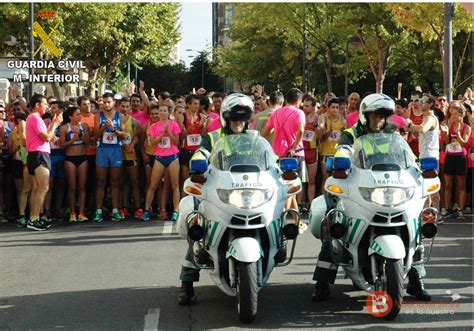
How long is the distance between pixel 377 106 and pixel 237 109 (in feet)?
3.87

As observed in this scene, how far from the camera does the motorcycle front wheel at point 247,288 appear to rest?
655 cm

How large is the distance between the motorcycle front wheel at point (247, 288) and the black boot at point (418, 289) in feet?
5.39

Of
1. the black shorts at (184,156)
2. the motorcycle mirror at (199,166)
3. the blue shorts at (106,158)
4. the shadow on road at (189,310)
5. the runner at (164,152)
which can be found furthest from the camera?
the black shorts at (184,156)

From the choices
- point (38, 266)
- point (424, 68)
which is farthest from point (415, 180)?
point (424, 68)

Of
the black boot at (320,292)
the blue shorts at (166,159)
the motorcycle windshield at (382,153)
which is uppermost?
the motorcycle windshield at (382,153)

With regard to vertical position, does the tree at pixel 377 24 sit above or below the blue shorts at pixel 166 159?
above

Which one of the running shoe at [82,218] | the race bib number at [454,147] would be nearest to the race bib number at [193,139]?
the running shoe at [82,218]

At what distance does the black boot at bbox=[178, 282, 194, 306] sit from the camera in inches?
297

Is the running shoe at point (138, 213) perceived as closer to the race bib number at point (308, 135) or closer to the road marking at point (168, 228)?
the road marking at point (168, 228)

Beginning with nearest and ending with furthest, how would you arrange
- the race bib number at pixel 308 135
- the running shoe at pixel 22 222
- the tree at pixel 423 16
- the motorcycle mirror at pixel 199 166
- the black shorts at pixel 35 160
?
the motorcycle mirror at pixel 199 166 → the black shorts at pixel 35 160 → the running shoe at pixel 22 222 → the race bib number at pixel 308 135 → the tree at pixel 423 16

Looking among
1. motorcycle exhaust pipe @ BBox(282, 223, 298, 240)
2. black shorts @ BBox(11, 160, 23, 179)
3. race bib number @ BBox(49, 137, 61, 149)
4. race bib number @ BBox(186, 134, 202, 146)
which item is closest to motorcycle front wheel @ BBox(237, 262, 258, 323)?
motorcycle exhaust pipe @ BBox(282, 223, 298, 240)

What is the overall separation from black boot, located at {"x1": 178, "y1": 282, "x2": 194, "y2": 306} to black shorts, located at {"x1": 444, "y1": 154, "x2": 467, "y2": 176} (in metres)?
7.33

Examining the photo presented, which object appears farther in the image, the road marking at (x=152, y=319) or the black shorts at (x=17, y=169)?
the black shorts at (x=17, y=169)

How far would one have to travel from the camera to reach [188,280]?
24.8ft
